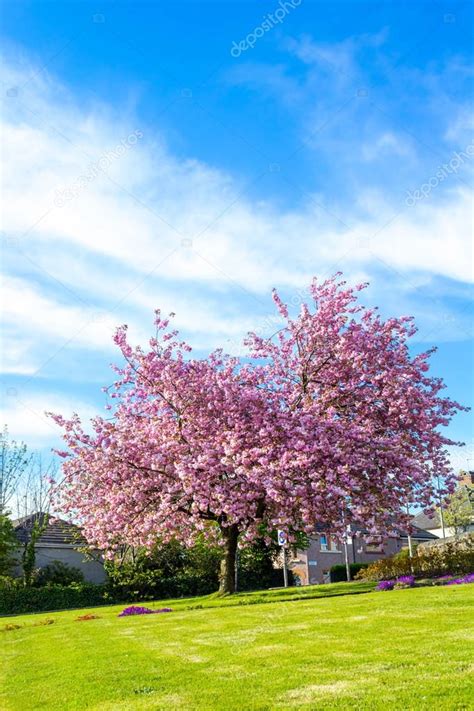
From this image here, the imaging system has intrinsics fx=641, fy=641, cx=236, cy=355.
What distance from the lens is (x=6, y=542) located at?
41.8 metres

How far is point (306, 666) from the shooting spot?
32.3 ft

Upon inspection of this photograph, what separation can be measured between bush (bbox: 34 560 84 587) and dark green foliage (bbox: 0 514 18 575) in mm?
2359

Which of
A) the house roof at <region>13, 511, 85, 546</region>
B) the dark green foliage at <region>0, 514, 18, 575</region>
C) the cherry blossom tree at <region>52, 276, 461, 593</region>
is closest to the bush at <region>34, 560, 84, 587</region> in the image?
the dark green foliage at <region>0, 514, 18, 575</region>

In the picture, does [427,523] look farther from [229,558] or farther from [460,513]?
[229,558]

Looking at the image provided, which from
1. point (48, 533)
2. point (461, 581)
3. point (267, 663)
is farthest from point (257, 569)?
point (267, 663)

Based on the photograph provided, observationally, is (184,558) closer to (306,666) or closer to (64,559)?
(64,559)

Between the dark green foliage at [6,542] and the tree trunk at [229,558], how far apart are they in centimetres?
1906

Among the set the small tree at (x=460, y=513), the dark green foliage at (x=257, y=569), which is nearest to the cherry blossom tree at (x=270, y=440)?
the dark green foliage at (x=257, y=569)

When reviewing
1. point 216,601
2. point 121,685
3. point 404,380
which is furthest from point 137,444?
point 121,685

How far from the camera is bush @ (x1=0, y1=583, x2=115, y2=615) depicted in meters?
35.8

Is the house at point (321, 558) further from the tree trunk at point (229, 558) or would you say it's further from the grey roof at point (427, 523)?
the tree trunk at point (229, 558)

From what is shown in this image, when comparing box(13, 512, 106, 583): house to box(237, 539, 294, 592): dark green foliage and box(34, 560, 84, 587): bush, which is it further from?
box(237, 539, 294, 592): dark green foliage

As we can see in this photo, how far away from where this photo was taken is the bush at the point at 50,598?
3581 cm

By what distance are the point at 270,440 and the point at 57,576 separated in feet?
87.4
